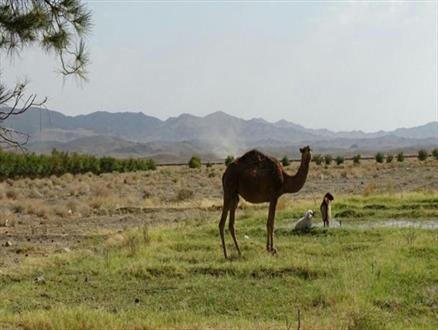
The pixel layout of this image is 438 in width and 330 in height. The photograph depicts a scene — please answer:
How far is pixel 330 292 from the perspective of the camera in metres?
11.4

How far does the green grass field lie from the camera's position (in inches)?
395

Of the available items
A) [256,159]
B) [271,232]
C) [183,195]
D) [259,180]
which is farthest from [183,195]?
[271,232]

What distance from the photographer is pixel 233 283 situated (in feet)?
42.5

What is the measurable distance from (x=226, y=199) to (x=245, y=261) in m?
2.14

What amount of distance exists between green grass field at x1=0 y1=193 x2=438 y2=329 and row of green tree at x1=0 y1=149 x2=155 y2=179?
149 ft

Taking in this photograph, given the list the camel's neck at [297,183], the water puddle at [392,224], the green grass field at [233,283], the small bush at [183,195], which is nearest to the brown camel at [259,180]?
the camel's neck at [297,183]

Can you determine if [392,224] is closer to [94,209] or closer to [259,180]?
[259,180]

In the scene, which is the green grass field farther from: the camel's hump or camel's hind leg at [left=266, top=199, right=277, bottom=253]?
the camel's hump

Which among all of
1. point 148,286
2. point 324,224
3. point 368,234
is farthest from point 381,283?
point 324,224

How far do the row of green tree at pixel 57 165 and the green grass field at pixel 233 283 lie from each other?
149ft

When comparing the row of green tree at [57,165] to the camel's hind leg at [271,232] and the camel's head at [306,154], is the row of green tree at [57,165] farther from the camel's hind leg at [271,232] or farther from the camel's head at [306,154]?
the camel's hind leg at [271,232]

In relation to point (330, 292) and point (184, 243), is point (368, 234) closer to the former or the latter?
point (184, 243)

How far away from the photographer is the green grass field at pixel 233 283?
1002 centimetres

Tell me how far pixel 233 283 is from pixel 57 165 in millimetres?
67897
